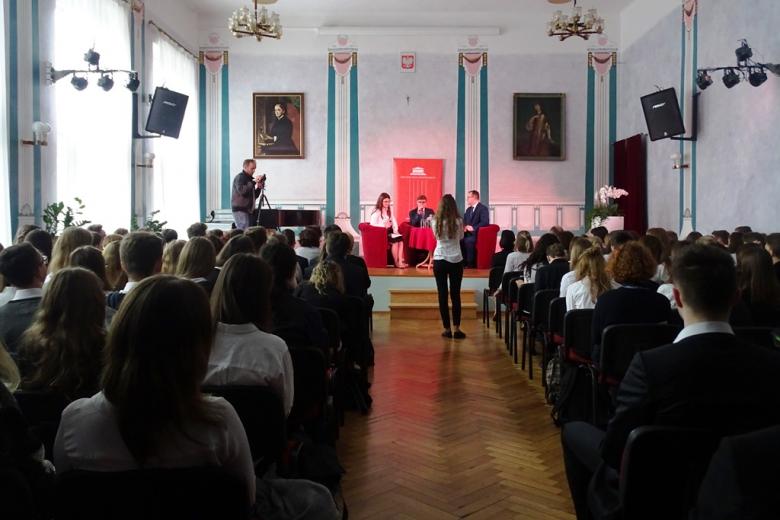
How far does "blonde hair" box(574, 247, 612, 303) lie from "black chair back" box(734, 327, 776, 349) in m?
1.19

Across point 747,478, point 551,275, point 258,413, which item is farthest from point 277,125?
point 747,478

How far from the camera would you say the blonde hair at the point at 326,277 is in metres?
4.77

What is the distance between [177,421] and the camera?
A: 1.66 m

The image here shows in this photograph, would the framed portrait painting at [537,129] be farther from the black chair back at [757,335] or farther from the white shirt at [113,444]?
the white shirt at [113,444]

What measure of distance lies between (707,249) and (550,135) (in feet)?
41.9

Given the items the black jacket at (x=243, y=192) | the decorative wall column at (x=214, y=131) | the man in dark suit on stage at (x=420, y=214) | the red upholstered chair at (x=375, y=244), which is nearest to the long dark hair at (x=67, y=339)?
the black jacket at (x=243, y=192)

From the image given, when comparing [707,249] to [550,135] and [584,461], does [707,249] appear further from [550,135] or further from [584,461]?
[550,135]

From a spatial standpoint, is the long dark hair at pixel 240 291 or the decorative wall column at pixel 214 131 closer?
the long dark hair at pixel 240 291

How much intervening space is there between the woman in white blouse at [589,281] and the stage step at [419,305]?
5.21 metres

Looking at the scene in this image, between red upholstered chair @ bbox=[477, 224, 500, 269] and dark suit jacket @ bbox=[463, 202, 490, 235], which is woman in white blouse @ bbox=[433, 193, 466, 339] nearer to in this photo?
red upholstered chair @ bbox=[477, 224, 500, 269]

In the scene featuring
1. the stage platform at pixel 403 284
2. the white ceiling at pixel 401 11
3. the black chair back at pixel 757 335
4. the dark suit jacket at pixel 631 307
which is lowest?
the stage platform at pixel 403 284

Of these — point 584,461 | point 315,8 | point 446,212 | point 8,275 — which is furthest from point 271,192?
point 584,461

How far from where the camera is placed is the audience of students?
8.39 feet

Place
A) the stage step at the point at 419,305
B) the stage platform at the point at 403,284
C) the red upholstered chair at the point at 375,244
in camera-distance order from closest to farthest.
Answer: the stage step at the point at 419,305 < the stage platform at the point at 403,284 < the red upholstered chair at the point at 375,244
